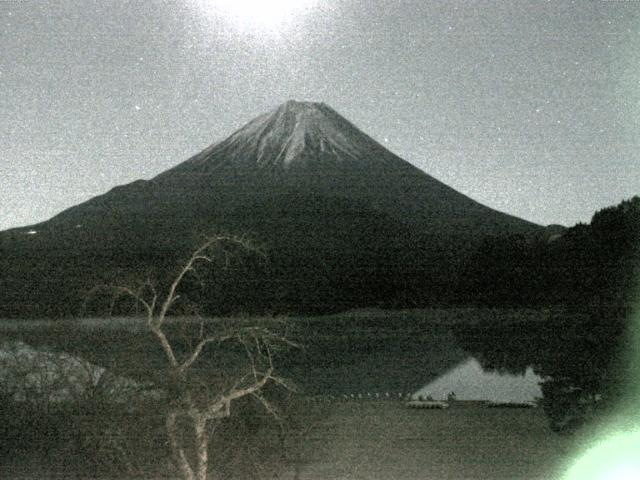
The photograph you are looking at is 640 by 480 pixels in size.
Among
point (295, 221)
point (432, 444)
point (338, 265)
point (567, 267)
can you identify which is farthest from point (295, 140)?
point (432, 444)

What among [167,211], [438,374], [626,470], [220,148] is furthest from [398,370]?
[220,148]

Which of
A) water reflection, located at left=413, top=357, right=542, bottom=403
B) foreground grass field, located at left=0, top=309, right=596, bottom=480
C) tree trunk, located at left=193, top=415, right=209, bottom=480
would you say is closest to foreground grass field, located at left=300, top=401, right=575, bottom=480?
foreground grass field, located at left=0, top=309, right=596, bottom=480

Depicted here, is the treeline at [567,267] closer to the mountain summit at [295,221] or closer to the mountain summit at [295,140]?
the mountain summit at [295,221]

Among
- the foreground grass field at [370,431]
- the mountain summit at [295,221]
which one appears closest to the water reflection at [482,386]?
the foreground grass field at [370,431]

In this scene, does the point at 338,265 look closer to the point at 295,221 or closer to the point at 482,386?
the point at 295,221

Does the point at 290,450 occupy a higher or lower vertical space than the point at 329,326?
higher

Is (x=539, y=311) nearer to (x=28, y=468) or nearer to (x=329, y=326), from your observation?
(x=329, y=326)

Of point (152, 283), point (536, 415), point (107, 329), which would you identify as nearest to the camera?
point (152, 283)

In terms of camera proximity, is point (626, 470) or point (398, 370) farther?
point (398, 370)
